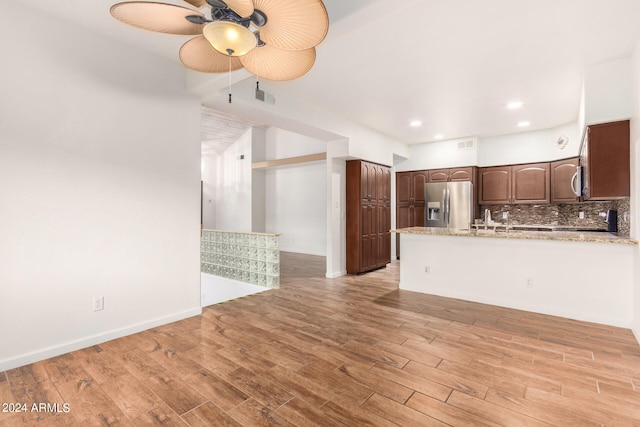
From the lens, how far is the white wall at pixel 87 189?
97.7 inches

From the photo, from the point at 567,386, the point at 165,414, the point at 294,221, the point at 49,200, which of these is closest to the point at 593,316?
the point at 567,386

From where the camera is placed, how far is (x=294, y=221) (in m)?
9.53

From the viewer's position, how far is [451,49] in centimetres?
306

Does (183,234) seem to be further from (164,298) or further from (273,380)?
(273,380)

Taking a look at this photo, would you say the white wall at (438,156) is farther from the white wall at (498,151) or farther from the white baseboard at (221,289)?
the white baseboard at (221,289)

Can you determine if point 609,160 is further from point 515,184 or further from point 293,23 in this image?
Result: point 293,23

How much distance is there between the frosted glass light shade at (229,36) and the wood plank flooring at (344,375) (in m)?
2.09

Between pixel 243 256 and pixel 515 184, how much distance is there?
558cm

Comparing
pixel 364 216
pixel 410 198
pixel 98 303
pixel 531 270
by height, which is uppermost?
pixel 410 198

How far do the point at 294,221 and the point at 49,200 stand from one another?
7.07 meters

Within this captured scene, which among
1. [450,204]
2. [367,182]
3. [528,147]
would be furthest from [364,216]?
[528,147]

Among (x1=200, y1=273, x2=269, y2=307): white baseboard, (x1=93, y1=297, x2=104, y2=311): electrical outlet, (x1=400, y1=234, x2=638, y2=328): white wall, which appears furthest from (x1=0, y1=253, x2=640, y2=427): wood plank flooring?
(x1=200, y1=273, x2=269, y2=307): white baseboard

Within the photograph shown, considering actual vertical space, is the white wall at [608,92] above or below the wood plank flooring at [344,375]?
above

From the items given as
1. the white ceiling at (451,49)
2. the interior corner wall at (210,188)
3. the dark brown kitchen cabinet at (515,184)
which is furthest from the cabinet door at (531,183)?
the interior corner wall at (210,188)
